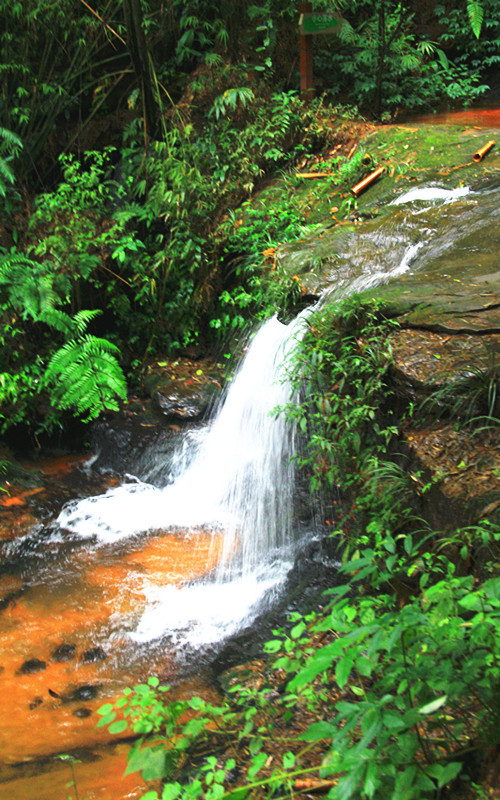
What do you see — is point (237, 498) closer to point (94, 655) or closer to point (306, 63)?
point (94, 655)

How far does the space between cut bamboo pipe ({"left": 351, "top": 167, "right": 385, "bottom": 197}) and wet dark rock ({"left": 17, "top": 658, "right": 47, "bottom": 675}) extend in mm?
5451

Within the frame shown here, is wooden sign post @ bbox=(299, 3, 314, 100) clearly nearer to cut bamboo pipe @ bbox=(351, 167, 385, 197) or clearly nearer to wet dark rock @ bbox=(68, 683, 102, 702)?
cut bamboo pipe @ bbox=(351, 167, 385, 197)

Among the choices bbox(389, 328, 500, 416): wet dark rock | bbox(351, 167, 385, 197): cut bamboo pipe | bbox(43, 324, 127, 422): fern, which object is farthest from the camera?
bbox(351, 167, 385, 197): cut bamboo pipe

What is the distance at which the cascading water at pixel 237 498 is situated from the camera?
12.9ft

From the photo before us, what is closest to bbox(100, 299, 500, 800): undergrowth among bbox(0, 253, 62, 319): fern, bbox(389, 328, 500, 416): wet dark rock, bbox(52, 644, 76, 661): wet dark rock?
bbox(389, 328, 500, 416): wet dark rock

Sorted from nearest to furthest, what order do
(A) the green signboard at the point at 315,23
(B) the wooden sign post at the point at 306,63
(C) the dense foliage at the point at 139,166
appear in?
(C) the dense foliage at the point at 139,166, (A) the green signboard at the point at 315,23, (B) the wooden sign post at the point at 306,63

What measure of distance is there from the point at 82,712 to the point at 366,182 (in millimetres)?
5746

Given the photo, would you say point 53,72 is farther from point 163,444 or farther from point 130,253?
point 163,444

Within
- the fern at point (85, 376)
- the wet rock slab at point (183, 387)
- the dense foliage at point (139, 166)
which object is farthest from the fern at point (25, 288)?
the wet rock slab at point (183, 387)

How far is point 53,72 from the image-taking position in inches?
287

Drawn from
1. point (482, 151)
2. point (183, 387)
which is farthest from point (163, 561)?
point (482, 151)

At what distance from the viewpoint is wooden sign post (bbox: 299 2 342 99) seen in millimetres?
7121

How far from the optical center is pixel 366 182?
630cm

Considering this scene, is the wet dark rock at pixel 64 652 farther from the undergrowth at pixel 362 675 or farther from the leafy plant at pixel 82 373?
the leafy plant at pixel 82 373
